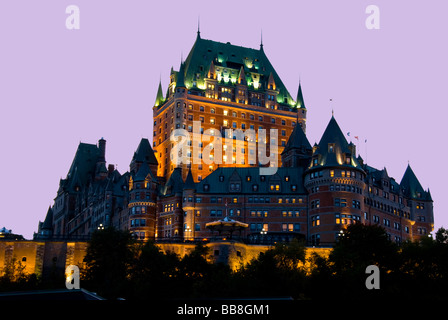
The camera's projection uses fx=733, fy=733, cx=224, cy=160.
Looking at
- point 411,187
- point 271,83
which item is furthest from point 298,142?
point 271,83

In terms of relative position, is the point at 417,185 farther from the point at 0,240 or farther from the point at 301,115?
the point at 0,240

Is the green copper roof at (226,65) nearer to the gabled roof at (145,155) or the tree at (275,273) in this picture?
the gabled roof at (145,155)

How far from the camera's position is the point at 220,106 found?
185000 millimetres

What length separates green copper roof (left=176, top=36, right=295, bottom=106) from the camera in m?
188

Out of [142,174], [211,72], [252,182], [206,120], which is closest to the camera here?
[252,182]

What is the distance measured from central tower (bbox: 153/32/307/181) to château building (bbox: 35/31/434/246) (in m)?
0.28

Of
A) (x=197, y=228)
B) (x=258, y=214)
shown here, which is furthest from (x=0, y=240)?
(x=258, y=214)

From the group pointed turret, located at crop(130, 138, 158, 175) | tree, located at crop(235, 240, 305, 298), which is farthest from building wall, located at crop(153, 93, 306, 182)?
tree, located at crop(235, 240, 305, 298)

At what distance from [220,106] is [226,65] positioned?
13.6 meters

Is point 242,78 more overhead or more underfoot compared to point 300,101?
more overhead

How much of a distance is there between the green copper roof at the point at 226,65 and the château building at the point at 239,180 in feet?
0.96

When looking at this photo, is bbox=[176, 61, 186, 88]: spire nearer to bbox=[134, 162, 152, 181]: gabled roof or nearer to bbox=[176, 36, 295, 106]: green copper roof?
bbox=[176, 36, 295, 106]: green copper roof

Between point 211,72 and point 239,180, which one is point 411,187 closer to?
point 239,180
